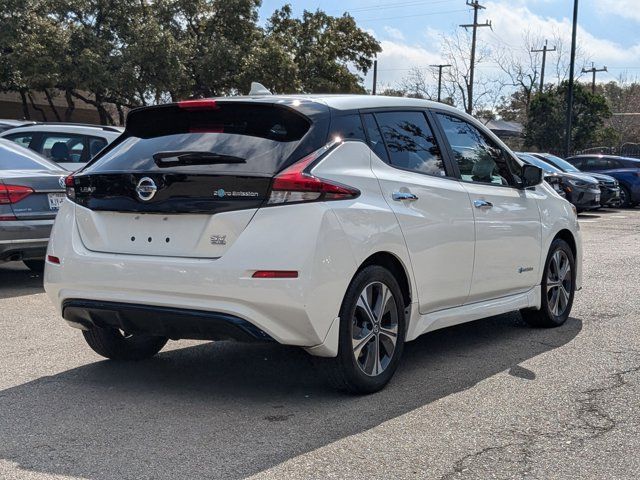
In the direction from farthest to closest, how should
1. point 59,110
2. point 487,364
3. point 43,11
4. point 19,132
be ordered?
1. point 59,110
2. point 43,11
3. point 19,132
4. point 487,364

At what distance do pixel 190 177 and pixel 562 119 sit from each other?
38.7 m

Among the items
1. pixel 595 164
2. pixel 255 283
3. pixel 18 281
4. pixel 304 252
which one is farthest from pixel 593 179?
pixel 255 283

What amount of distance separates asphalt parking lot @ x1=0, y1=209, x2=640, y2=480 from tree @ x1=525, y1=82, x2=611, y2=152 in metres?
35.4

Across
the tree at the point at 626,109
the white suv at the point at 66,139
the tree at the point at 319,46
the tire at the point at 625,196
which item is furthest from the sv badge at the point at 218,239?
the tree at the point at 626,109

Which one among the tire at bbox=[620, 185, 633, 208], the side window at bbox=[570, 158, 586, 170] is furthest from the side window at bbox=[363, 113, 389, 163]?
the side window at bbox=[570, 158, 586, 170]

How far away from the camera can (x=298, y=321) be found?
14.5 feet

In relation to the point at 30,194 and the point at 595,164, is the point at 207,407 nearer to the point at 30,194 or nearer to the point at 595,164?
the point at 30,194

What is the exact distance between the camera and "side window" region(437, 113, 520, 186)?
5.99m

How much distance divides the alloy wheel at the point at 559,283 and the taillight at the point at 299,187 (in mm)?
3068

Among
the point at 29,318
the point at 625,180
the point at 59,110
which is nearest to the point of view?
the point at 29,318

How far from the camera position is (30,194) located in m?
8.38

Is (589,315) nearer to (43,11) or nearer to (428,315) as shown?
(428,315)

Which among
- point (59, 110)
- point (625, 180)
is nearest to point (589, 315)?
point (625, 180)

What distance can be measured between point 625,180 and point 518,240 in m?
21.1
